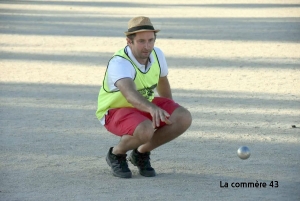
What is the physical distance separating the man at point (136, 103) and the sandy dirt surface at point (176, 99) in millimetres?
202

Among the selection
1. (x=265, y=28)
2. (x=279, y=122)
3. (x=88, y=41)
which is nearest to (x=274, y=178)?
(x=279, y=122)

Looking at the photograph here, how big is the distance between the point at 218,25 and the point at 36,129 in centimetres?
754

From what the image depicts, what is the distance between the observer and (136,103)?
5.76 m

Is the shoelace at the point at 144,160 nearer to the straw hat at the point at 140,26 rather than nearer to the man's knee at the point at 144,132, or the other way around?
the man's knee at the point at 144,132

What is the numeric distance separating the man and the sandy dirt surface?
0.20m

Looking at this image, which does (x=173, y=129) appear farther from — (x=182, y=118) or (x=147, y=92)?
(x=147, y=92)

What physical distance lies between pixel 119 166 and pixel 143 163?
0.20m

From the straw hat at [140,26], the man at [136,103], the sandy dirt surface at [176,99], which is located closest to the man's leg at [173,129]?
the man at [136,103]

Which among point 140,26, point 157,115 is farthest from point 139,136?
point 140,26

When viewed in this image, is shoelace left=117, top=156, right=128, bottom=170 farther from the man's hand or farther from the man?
the man's hand

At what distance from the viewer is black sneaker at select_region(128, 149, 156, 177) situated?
20.2 ft

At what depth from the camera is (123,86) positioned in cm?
584

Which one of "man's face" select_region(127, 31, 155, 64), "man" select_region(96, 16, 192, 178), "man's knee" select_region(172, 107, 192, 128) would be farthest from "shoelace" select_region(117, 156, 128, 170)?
"man's face" select_region(127, 31, 155, 64)

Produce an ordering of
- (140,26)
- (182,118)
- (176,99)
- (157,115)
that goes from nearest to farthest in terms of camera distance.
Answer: (157,115), (140,26), (182,118), (176,99)
